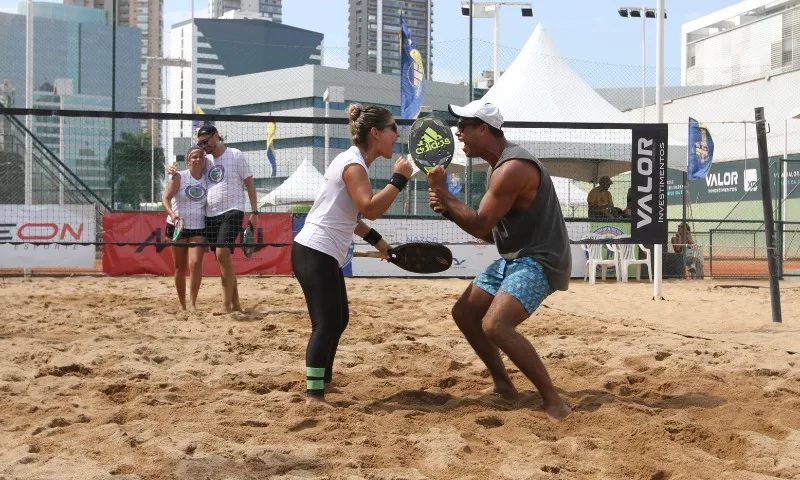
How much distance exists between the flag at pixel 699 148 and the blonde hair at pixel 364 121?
15.1 meters

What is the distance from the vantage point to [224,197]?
827 cm

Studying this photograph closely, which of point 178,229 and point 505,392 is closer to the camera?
point 505,392

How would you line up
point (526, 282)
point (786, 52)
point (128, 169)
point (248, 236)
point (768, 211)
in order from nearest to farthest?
point (526, 282), point (768, 211), point (248, 236), point (128, 169), point (786, 52)

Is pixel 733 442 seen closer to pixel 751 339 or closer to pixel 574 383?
pixel 574 383

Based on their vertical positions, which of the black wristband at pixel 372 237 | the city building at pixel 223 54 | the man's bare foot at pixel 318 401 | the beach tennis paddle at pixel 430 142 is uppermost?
the city building at pixel 223 54

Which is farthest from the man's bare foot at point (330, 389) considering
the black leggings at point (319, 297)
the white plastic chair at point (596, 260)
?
the white plastic chair at point (596, 260)

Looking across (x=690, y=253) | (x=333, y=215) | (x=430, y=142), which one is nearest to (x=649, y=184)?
(x=430, y=142)

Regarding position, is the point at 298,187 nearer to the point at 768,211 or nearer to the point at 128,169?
the point at 128,169

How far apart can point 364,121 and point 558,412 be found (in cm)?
174

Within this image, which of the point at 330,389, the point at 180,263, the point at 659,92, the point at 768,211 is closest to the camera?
the point at 330,389

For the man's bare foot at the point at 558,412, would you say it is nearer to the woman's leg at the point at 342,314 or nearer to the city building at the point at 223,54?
the woman's leg at the point at 342,314

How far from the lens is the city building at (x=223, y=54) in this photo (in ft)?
275

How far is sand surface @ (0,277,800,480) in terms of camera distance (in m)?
3.52

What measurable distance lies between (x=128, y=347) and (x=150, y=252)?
8.76 m
